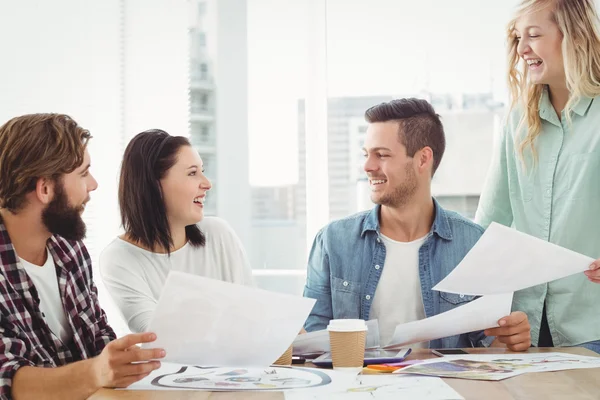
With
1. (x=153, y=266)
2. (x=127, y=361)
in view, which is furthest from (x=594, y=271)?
(x=153, y=266)

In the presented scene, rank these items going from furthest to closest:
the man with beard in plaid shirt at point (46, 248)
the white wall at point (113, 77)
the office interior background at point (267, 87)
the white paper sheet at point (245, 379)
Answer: the white wall at point (113, 77), the office interior background at point (267, 87), the man with beard in plaid shirt at point (46, 248), the white paper sheet at point (245, 379)

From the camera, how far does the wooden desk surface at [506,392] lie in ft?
4.26

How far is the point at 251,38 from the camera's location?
4.04 metres

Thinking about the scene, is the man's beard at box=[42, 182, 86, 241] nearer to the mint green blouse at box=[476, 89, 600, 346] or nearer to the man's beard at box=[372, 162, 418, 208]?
the man's beard at box=[372, 162, 418, 208]

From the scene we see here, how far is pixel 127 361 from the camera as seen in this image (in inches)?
52.4

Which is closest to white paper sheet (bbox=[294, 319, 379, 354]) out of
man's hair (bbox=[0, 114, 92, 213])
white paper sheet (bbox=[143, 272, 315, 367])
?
white paper sheet (bbox=[143, 272, 315, 367])

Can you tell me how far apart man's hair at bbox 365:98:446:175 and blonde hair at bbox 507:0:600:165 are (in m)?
0.33

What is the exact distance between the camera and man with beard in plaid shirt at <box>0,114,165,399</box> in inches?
65.1

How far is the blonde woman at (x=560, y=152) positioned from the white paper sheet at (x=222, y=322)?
1010mm

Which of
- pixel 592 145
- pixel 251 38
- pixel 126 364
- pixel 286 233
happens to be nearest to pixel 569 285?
pixel 592 145

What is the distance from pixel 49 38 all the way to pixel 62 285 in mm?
2511

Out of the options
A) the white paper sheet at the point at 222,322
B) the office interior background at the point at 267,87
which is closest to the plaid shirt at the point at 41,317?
the white paper sheet at the point at 222,322

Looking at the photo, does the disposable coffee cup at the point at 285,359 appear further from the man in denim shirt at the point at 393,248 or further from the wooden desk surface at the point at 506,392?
the man in denim shirt at the point at 393,248

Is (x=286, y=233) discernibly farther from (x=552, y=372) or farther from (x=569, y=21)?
(x=552, y=372)
